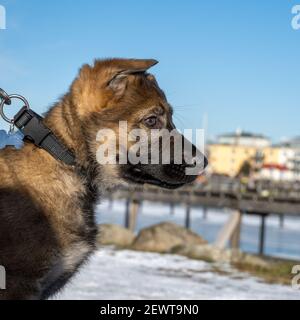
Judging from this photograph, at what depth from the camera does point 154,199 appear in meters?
42.8

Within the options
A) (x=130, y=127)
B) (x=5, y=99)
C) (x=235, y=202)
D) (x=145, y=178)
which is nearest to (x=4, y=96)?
(x=5, y=99)

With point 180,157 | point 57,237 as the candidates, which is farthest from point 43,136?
point 180,157

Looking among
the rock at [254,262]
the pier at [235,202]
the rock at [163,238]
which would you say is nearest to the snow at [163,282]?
the rock at [254,262]

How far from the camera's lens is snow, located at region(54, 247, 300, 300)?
31.7 feet

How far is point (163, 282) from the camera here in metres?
11.6

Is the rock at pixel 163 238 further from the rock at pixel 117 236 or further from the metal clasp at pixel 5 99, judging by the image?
the metal clasp at pixel 5 99

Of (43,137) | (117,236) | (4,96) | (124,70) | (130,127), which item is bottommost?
(117,236)

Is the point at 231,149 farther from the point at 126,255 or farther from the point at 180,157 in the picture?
the point at 180,157

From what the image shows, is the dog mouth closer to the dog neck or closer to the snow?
the dog neck

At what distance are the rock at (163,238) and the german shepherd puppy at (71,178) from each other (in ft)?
53.1

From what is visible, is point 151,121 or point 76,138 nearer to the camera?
point 76,138

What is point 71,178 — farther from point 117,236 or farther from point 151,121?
point 117,236

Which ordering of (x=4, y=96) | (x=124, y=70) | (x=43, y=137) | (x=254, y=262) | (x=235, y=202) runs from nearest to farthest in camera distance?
(x=43, y=137), (x=124, y=70), (x=4, y=96), (x=254, y=262), (x=235, y=202)

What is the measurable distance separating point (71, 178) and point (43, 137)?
343mm
